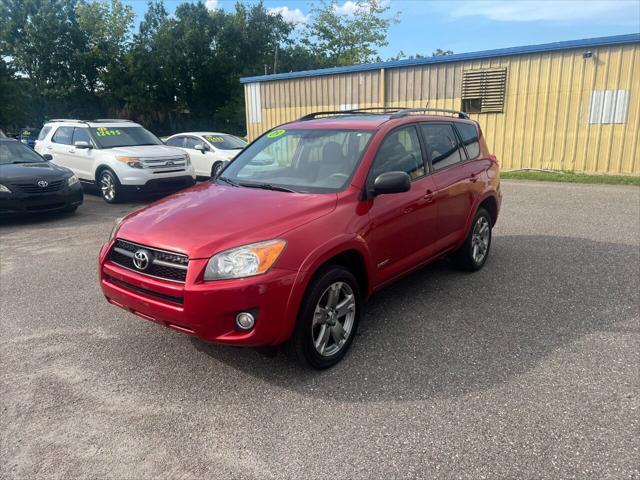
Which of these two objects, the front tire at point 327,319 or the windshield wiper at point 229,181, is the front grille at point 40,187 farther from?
the front tire at point 327,319

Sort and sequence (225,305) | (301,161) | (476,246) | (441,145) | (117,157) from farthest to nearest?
(117,157) < (476,246) < (441,145) < (301,161) < (225,305)

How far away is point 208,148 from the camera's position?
1305 cm

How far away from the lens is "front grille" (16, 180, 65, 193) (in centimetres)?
823

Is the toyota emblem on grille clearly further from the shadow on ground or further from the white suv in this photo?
the white suv

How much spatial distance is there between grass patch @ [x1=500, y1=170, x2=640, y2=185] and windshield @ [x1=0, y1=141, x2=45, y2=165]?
11.6m

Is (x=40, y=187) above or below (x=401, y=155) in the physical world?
below

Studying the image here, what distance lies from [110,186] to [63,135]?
98.5 inches

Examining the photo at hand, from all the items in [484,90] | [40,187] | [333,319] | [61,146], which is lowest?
[333,319]

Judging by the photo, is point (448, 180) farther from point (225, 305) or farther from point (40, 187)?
point (40, 187)

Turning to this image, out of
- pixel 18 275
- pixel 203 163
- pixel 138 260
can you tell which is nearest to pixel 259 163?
pixel 138 260

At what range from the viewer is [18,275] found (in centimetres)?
571

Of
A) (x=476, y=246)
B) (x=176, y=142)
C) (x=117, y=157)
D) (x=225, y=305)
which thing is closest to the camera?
(x=225, y=305)

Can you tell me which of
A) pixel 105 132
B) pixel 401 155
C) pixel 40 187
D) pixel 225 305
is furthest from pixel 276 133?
pixel 105 132

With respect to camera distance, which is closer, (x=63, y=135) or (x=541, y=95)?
(x=63, y=135)
